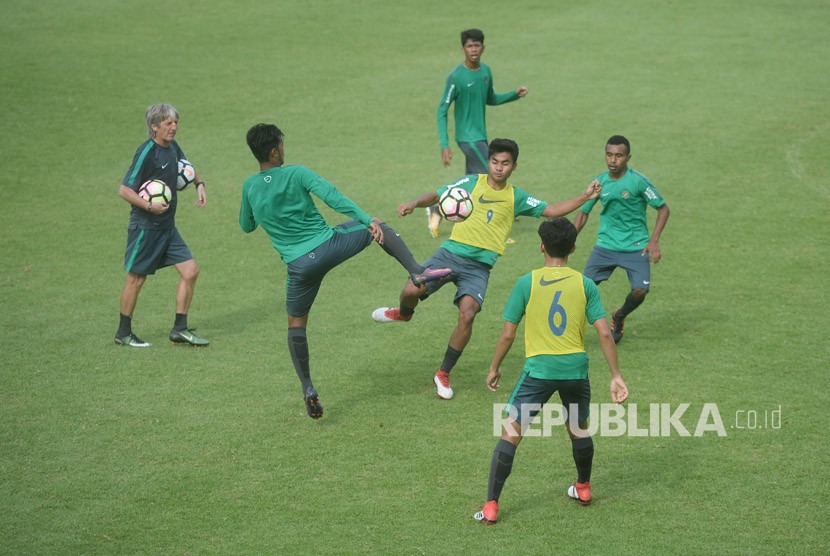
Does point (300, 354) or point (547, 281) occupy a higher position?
point (547, 281)

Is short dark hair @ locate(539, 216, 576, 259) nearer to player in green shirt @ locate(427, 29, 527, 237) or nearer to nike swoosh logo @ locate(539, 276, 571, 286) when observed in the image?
nike swoosh logo @ locate(539, 276, 571, 286)

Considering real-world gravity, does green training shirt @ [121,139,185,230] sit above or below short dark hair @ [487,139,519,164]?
below

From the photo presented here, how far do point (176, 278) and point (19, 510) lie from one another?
555 cm

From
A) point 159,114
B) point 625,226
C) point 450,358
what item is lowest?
point 450,358

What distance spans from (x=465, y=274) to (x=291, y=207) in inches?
72.6

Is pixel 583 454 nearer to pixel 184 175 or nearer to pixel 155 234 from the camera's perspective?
pixel 155 234

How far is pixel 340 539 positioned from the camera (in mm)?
6844

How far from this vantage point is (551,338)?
6816 mm

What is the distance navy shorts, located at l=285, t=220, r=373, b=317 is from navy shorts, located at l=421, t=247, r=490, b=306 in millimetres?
810

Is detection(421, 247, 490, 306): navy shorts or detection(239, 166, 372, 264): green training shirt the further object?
detection(421, 247, 490, 306): navy shorts

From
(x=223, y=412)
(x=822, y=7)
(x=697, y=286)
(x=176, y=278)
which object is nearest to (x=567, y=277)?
(x=223, y=412)

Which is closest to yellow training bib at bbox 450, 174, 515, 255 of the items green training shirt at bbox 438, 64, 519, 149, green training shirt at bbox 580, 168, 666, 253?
green training shirt at bbox 580, 168, 666, 253

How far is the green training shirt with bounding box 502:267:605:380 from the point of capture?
679 cm

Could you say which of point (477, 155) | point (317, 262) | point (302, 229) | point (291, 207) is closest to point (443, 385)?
point (317, 262)
